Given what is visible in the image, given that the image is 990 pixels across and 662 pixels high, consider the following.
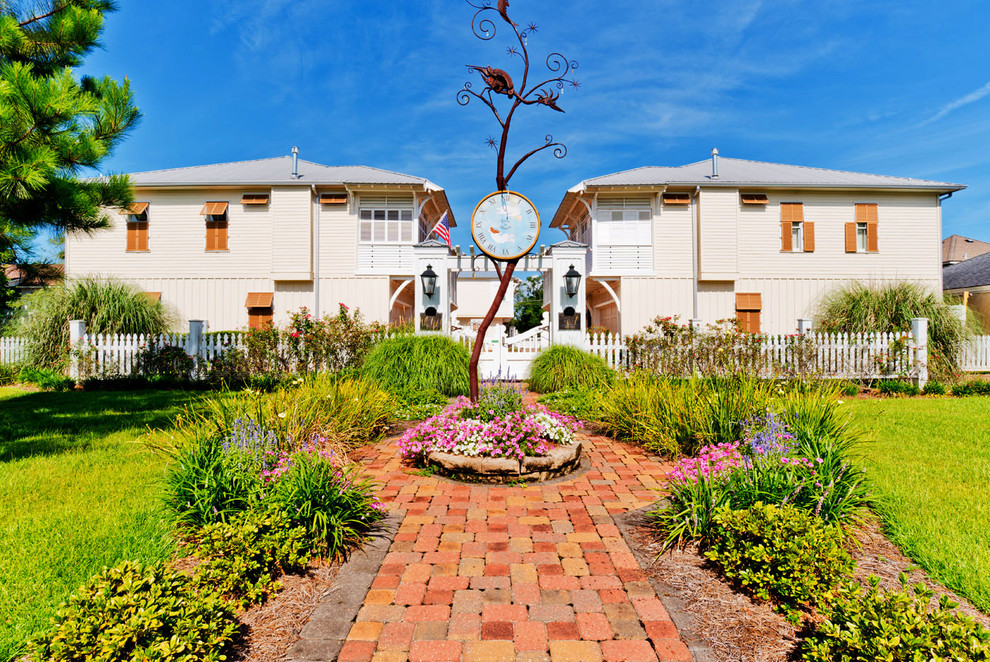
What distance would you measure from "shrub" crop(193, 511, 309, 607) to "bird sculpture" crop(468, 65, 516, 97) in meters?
5.16

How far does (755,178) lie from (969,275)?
38.3 feet

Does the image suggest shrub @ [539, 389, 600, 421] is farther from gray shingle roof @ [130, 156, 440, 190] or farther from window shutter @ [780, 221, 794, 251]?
window shutter @ [780, 221, 794, 251]

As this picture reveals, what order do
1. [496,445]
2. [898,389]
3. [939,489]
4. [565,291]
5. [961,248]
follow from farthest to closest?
[961,248], [565,291], [898,389], [496,445], [939,489]

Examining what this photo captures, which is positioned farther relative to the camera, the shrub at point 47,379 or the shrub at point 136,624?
the shrub at point 47,379

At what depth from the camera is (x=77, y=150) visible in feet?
19.0

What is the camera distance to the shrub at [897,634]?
1.62m

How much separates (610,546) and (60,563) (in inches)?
128

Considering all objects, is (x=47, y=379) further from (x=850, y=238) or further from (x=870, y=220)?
(x=870, y=220)

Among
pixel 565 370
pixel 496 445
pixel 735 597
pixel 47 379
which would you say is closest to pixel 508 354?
pixel 565 370

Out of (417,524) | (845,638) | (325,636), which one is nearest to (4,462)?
(417,524)

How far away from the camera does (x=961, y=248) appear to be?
1348 inches

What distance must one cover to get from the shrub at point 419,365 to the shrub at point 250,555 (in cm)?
552

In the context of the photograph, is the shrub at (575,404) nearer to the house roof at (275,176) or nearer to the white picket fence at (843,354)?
the white picket fence at (843,354)

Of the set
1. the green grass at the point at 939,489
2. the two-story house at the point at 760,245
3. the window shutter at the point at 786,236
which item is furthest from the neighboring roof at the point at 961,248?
the green grass at the point at 939,489
